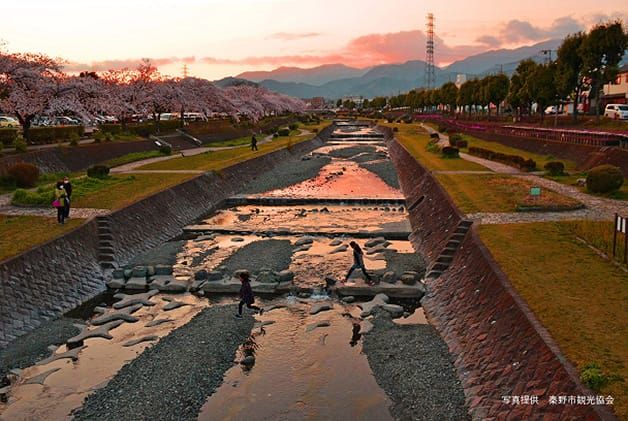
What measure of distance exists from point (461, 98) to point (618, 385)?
101m

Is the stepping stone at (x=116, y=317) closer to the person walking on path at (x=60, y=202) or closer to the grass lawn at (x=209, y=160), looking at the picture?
the person walking on path at (x=60, y=202)

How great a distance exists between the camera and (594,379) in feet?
30.9

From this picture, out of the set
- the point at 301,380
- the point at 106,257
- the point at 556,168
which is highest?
the point at 556,168

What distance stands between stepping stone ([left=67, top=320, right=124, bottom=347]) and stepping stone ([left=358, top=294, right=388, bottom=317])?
8635mm

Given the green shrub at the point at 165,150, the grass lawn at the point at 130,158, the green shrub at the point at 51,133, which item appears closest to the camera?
the green shrub at the point at 51,133

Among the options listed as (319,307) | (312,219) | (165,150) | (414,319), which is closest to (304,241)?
(312,219)

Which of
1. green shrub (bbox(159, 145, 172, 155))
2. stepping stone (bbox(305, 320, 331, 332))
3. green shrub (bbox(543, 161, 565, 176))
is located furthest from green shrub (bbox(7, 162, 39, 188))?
green shrub (bbox(543, 161, 565, 176))

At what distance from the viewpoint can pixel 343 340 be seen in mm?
16766

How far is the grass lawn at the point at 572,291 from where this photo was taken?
10430mm

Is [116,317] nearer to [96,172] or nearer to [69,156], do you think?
[96,172]

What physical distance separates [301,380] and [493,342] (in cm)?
519

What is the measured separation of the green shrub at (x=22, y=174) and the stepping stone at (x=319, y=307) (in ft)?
78.5

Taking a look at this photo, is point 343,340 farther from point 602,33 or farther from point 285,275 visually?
point 602,33

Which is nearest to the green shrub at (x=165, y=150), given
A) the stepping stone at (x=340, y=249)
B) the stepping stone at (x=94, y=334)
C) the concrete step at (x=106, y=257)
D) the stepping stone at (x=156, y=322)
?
the concrete step at (x=106, y=257)
